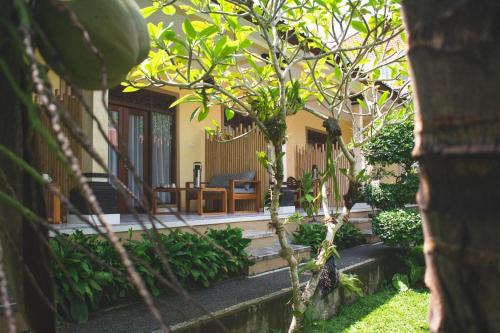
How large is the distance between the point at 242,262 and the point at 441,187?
5193mm

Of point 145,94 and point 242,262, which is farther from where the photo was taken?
point 145,94

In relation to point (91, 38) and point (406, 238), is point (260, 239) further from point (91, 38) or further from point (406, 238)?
point (91, 38)

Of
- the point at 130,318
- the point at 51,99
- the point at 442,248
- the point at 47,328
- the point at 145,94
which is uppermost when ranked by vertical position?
the point at 145,94

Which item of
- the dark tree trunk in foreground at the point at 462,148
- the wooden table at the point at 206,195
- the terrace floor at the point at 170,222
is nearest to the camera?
the dark tree trunk in foreground at the point at 462,148

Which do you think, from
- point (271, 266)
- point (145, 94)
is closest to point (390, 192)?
point (271, 266)

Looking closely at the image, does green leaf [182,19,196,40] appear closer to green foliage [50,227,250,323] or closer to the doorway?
green foliage [50,227,250,323]

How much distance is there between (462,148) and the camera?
0.51m

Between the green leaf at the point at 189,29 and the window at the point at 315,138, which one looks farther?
the window at the point at 315,138

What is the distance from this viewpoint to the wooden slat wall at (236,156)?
32.8 feet

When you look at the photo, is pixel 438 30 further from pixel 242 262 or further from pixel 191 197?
pixel 191 197

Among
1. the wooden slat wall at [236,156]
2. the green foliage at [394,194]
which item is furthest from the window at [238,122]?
the green foliage at [394,194]

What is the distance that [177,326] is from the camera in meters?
3.30

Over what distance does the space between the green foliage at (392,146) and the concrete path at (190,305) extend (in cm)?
223

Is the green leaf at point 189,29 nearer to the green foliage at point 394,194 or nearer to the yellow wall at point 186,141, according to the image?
the green foliage at point 394,194
